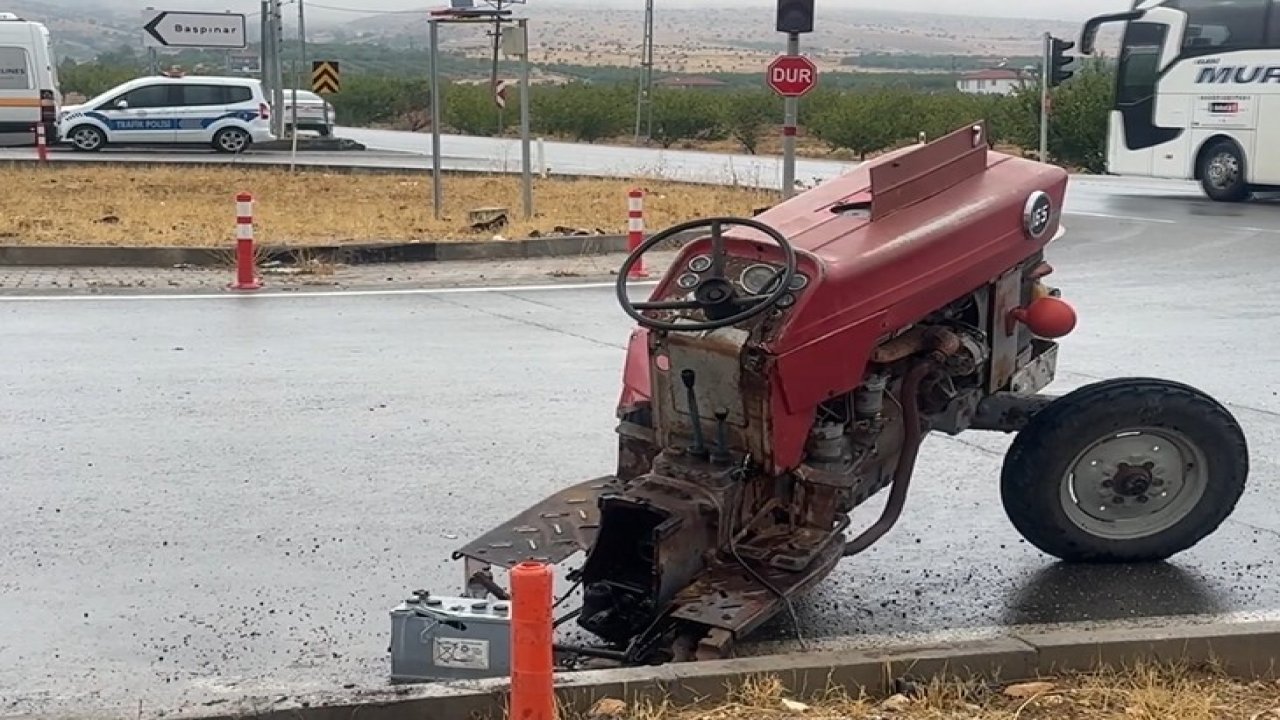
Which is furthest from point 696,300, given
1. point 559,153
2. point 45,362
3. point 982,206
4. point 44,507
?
point 559,153

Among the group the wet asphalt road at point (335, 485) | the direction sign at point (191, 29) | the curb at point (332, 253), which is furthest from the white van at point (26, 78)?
the wet asphalt road at point (335, 485)

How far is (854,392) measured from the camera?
16.2ft

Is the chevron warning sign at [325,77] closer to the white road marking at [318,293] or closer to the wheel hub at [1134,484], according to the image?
the white road marking at [318,293]

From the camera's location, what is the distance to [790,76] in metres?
16.1

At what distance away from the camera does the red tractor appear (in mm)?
4688

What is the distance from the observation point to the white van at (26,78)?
3291cm

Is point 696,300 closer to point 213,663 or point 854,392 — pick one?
point 854,392

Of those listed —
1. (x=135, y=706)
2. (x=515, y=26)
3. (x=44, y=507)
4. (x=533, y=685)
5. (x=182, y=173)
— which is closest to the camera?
(x=533, y=685)

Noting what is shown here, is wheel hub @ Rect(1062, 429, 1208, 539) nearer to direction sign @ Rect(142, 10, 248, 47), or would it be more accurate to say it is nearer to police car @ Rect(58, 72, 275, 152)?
direction sign @ Rect(142, 10, 248, 47)

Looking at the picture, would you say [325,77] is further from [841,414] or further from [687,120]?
[687,120]

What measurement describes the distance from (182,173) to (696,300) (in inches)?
908

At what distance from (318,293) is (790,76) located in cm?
569

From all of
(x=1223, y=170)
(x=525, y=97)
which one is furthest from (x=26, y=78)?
(x=1223, y=170)

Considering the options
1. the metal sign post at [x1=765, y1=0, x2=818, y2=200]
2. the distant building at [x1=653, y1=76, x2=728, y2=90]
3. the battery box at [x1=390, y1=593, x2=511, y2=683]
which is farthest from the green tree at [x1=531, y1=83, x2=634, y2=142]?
the battery box at [x1=390, y1=593, x2=511, y2=683]
